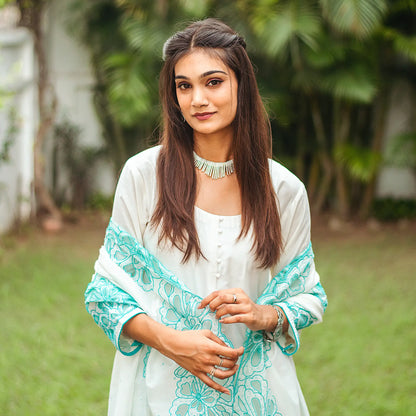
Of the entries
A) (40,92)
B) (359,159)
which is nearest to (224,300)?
(359,159)

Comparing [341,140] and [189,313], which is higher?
[189,313]

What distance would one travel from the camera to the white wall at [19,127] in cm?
677

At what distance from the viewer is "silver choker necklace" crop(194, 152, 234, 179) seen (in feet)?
5.81

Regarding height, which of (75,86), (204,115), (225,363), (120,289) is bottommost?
(75,86)

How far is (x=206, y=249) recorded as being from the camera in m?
1.69

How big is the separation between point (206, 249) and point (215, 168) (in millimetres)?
240

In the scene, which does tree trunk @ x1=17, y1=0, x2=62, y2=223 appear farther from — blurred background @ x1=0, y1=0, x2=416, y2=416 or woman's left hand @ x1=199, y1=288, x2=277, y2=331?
woman's left hand @ x1=199, y1=288, x2=277, y2=331

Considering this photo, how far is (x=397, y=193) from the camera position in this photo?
8.32 meters

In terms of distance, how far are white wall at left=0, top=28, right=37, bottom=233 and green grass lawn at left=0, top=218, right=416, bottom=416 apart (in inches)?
23.0

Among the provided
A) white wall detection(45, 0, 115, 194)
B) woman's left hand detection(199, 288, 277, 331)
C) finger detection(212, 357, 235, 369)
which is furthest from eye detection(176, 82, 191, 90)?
white wall detection(45, 0, 115, 194)

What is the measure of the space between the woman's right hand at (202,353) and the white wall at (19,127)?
17.8 feet

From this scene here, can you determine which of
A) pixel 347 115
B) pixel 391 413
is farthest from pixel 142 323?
pixel 347 115

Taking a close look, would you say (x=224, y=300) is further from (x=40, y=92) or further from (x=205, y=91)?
(x=40, y=92)

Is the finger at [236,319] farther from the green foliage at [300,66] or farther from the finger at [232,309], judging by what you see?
the green foliage at [300,66]
